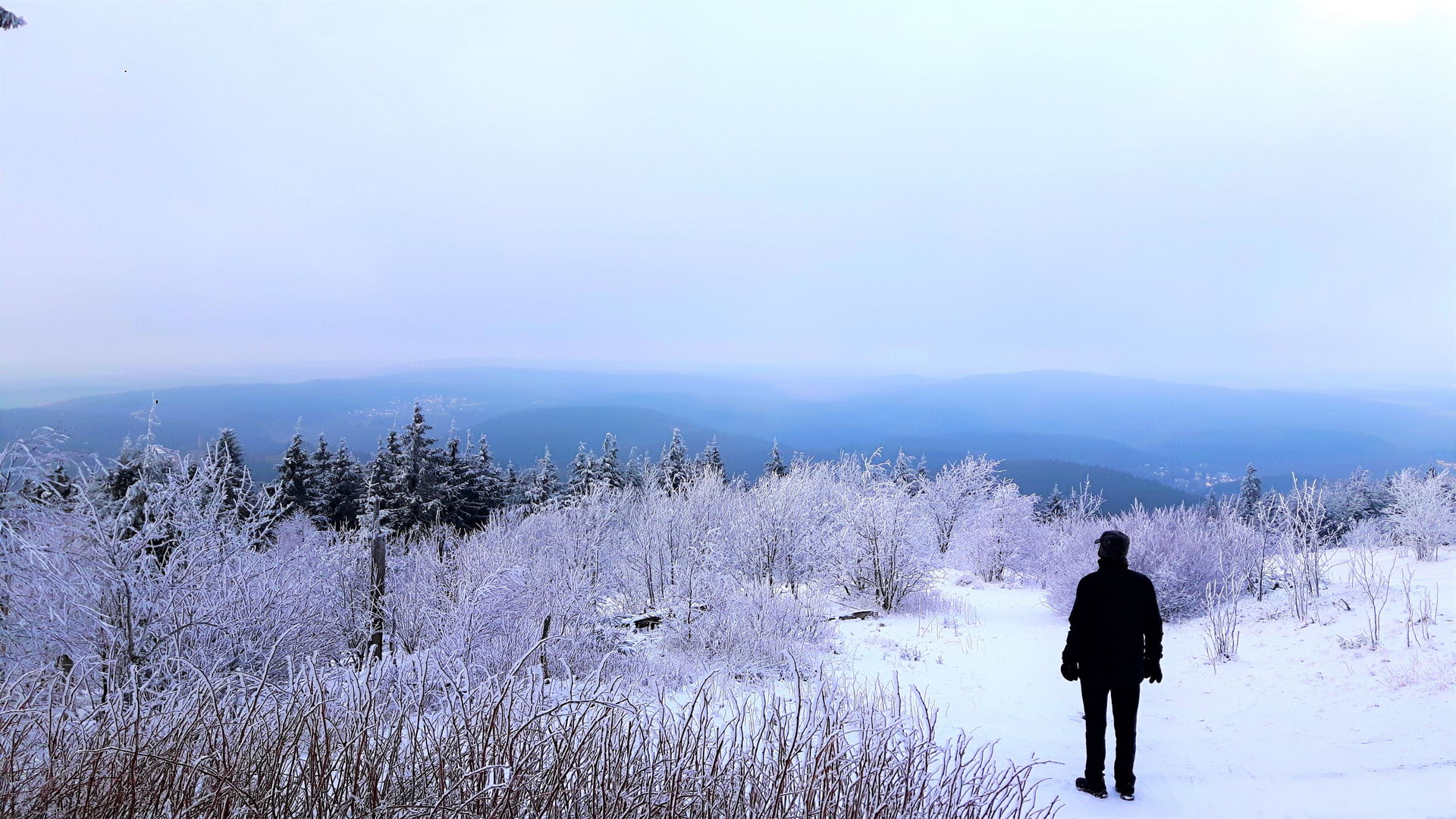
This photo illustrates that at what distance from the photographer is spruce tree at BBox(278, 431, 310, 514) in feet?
87.8

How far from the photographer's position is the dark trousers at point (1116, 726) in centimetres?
421

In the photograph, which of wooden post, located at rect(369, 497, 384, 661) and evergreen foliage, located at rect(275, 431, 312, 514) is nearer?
wooden post, located at rect(369, 497, 384, 661)

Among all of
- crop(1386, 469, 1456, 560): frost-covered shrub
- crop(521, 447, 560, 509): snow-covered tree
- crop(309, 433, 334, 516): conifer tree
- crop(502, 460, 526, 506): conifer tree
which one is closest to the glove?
crop(1386, 469, 1456, 560): frost-covered shrub

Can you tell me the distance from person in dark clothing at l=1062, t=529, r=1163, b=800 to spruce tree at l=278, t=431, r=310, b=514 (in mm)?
31775

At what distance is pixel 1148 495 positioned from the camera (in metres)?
99.6

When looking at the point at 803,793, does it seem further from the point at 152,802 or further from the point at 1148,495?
the point at 1148,495

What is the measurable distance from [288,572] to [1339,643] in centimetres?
1502

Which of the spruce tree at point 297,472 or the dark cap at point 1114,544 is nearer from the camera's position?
the dark cap at point 1114,544

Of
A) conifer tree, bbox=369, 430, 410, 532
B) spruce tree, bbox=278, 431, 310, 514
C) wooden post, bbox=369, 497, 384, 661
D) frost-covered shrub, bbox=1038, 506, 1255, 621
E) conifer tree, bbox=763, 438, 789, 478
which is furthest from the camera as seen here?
conifer tree, bbox=763, 438, 789, 478

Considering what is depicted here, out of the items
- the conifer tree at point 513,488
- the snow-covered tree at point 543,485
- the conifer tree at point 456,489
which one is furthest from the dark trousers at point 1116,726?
the conifer tree at point 513,488

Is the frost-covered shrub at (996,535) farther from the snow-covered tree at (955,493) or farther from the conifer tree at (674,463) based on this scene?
the conifer tree at (674,463)

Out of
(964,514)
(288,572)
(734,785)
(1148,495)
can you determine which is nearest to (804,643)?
(734,785)

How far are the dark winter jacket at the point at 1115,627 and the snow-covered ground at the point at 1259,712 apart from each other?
0.86 meters

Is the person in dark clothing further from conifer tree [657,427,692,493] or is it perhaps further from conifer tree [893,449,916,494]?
conifer tree [657,427,692,493]
